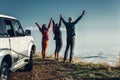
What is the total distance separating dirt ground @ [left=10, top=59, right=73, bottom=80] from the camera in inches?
597

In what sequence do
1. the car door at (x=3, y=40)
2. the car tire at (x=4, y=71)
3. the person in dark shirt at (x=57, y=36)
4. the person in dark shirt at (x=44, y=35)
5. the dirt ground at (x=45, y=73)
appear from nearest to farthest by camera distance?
the car door at (x=3, y=40), the car tire at (x=4, y=71), the dirt ground at (x=45, y=73), the person in dark shirt at (x=57, y=36), the person in dark shirt at (x=44, y=35)

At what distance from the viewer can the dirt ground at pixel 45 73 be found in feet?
49.7

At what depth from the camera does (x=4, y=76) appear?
39.5 ft

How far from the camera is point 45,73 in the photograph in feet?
54.0

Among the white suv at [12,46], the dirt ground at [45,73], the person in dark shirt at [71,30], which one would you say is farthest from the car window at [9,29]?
the person in dark shirt at [71,30]

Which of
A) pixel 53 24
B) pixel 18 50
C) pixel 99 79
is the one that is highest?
pixel 53 24

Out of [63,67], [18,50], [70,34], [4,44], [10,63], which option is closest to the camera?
[4,44]

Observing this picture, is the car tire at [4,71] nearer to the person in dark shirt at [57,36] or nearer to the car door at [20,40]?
the car door at [20,40]

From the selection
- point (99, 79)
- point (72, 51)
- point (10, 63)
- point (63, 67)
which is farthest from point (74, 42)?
point (10, 63)

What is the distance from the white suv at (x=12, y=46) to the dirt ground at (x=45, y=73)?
52 centimetres

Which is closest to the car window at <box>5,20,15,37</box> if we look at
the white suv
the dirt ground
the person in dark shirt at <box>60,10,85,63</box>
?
the white suv

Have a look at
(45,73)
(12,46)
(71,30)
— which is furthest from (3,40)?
(71,30)

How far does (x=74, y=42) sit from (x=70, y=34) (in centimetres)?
56

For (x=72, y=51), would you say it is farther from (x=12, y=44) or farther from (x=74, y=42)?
(x=12, y=44)
